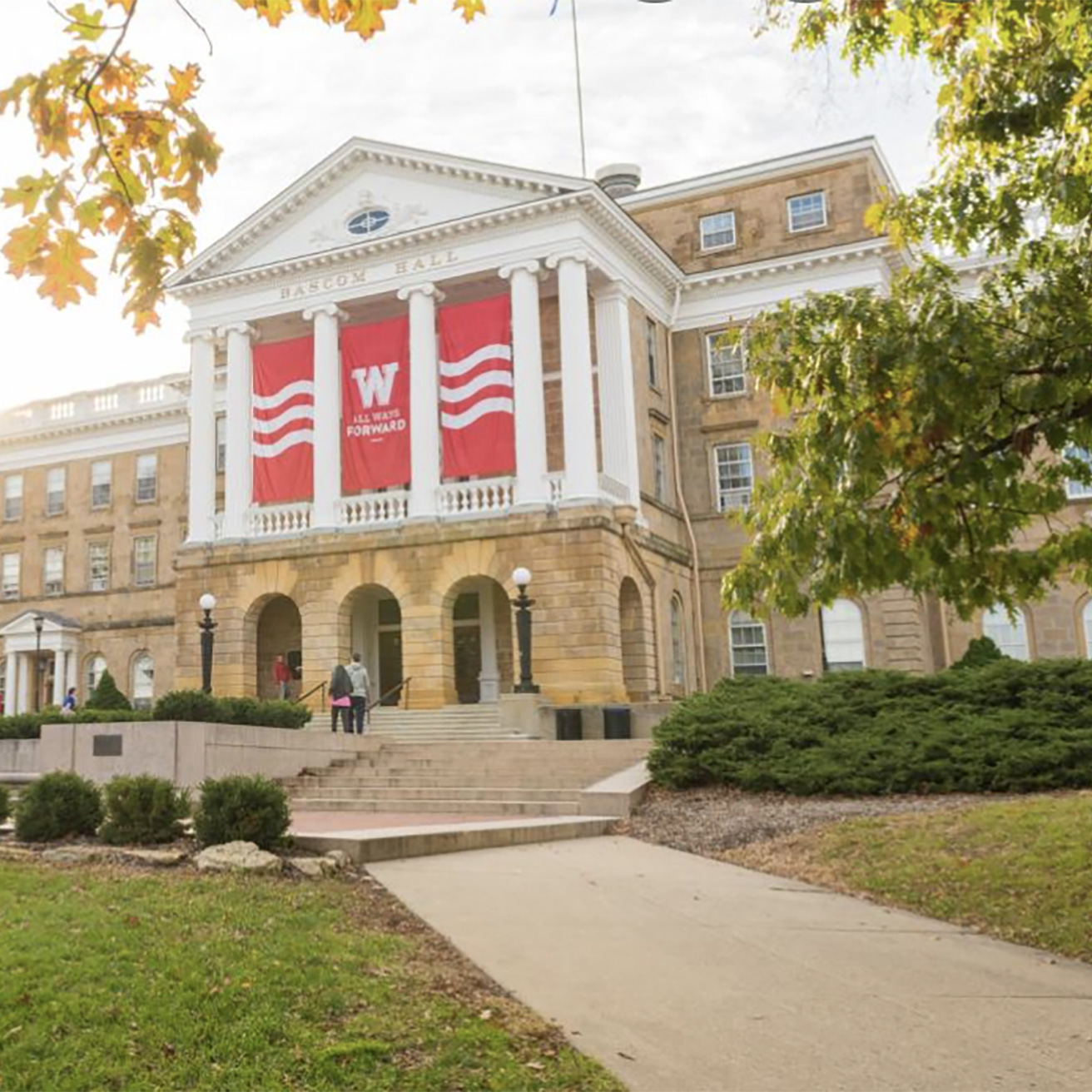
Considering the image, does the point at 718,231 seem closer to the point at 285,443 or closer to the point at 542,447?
the point at 542,447

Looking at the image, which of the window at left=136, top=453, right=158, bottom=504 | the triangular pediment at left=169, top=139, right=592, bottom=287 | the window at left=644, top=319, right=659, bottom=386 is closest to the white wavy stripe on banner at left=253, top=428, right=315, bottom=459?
the triangular pediment at left=169, top=139, right=592, bottom=287

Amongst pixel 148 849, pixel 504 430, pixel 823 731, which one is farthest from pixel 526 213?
pixel 148 849

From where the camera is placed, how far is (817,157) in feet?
121

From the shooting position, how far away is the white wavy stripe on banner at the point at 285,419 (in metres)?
33.7

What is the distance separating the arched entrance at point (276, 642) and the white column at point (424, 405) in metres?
6.03

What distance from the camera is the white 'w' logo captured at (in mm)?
32594

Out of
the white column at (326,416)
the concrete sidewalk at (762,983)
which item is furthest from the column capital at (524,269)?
the concrete sidewalk at (762,983)

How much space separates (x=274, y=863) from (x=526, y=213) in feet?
81.6

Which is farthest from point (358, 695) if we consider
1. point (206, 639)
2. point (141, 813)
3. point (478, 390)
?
point (141, 813)

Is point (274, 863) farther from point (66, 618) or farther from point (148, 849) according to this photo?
point (66, 618)

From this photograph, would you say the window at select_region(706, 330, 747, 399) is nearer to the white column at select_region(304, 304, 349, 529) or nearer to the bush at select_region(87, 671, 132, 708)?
the white column at select_region(304, 304, 349, 529)

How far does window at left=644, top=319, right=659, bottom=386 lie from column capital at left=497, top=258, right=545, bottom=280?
5064 mm

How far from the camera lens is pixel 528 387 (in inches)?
1235

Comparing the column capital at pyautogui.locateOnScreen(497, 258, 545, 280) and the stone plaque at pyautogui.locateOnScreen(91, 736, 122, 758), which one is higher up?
the column capital at pyautogui.locateOnScreen(497, 258, 545, 280)
